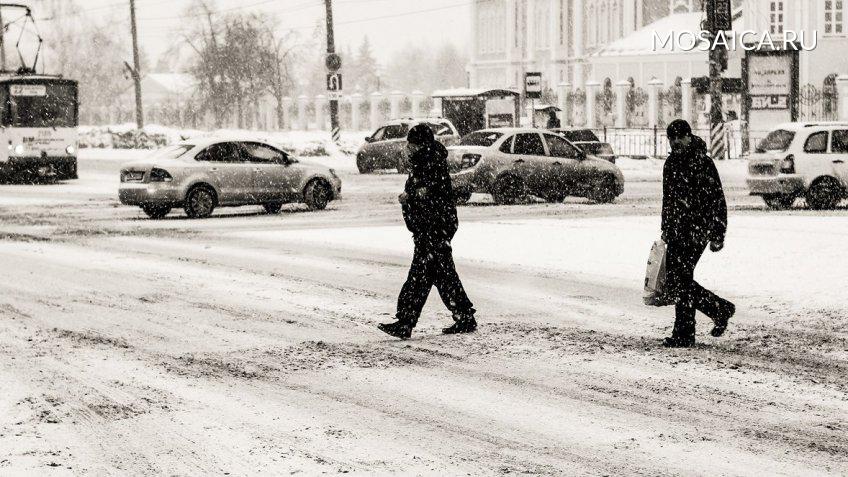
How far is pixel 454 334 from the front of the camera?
10.8 m

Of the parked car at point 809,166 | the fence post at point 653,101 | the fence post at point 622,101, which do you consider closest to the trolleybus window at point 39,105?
the parked car at point 809,166

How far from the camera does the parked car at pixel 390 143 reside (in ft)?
128

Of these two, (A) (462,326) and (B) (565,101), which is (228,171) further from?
(B) (565,101)

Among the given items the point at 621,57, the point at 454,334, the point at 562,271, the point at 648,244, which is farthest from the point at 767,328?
the point at 621,57

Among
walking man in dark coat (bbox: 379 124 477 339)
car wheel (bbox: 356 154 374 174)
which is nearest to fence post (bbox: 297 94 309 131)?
car wheel (bbox: 356 154 374 174)

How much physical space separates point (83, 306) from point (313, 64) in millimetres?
165877

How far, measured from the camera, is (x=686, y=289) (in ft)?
32.4

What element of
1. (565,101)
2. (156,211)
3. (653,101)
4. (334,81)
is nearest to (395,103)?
(565,101)

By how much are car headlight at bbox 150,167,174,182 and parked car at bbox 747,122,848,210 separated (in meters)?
10.4

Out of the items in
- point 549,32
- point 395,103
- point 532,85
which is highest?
point 549,32

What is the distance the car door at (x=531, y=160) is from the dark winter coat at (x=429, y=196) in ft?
50.4

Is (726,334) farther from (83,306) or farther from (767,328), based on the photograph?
(83,306)

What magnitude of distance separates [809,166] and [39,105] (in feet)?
72.0

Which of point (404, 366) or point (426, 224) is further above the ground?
point (426, 224)
